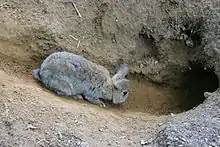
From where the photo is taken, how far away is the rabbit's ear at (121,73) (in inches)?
270

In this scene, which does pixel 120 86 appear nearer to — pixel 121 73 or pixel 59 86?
pixel 121 73

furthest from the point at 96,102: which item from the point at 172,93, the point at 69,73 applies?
the point at 172,93

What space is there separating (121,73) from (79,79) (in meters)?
0.75

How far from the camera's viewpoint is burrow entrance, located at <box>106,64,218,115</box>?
7098mm

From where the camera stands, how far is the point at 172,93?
751 centimetres

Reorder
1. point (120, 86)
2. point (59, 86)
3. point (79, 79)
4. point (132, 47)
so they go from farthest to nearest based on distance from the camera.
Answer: point (132, 47), point (120, 86), point (79, 79), point (59, 86)

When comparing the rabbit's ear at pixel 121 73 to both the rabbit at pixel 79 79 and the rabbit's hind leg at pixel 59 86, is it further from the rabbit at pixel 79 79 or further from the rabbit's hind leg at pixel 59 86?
the rabbit's hind leg at pixel 59 86

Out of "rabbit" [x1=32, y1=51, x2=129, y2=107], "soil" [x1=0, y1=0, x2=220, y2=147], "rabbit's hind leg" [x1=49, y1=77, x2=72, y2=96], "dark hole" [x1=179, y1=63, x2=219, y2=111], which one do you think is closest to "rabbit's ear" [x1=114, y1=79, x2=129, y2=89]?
"rabbit" [x1=32, y1=51, x2=129, y2=107]

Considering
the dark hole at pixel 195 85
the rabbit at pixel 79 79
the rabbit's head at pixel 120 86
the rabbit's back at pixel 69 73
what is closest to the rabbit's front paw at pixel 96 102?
the rabbit at pixel 79 79

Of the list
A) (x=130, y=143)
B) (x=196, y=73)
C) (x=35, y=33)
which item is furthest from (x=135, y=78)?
(x=130, y=143)

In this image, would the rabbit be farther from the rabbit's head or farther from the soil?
the soil

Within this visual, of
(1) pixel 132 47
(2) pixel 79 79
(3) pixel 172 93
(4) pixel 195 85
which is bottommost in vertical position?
(3) pixel 172 93

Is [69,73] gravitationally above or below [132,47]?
below

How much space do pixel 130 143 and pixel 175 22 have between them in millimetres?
2520
